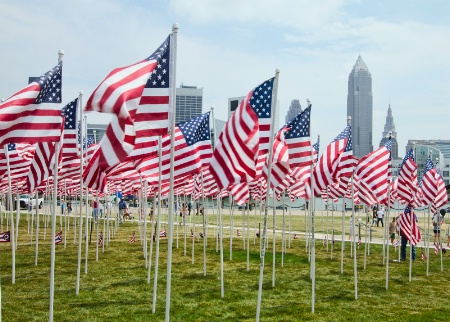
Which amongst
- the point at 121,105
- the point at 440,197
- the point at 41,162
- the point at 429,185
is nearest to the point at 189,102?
the point at 440,197

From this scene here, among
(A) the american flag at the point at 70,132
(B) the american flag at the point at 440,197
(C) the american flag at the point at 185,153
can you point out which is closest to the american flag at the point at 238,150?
(C) the american flag at the point at 185,153

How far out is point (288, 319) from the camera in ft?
42.6

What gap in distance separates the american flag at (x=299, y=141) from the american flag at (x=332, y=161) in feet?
11.2

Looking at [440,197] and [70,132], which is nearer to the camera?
[70,132]

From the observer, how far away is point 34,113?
370 inches

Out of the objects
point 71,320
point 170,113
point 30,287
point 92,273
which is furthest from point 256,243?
point 170,113

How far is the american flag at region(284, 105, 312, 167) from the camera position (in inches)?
530

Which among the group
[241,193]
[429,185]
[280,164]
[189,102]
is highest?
[189,102]

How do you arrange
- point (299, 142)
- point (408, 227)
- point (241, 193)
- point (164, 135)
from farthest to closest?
point (408, 227) < point (241, 193) < point (299, 142) < point (164, 135)

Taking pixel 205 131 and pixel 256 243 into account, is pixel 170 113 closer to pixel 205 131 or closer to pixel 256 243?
pixel 205 131

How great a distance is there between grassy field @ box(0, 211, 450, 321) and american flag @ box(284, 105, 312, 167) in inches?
158

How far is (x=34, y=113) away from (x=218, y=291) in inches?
352

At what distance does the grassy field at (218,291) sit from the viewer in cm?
1341

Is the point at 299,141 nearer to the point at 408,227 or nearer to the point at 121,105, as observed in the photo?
the point at 121,105
